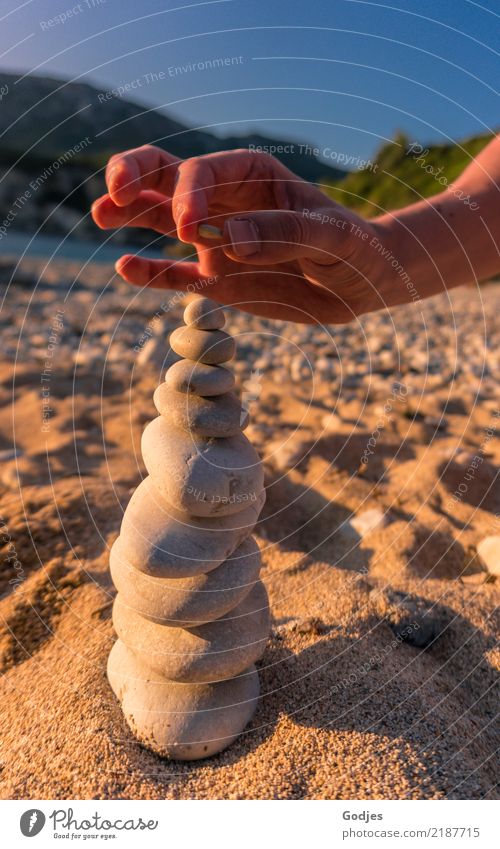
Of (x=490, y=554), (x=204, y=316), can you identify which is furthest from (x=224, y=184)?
(x=490, y=554)

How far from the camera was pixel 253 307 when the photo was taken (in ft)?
13.5

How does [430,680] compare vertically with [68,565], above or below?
above

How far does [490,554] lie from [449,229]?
87.6 inches

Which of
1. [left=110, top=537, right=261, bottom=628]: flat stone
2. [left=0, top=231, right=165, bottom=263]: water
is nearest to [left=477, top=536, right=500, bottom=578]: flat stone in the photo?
[left=110, top=537, right=261, bottom=628]: flat stone

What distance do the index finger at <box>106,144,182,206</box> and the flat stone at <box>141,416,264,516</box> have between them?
1.08 meters

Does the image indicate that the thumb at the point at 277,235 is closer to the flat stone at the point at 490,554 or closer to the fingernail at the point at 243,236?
the fingernail at the point at 243,236

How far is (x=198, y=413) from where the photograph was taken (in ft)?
8.68

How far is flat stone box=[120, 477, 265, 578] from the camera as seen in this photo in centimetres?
262

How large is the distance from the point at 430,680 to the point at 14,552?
287 cm

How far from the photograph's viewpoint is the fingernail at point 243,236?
8.59ft

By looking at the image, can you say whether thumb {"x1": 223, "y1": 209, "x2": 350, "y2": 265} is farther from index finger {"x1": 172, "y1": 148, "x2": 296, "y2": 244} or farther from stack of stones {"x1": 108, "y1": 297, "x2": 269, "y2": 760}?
stack of stones {"x1": 108, "y1": 297, "x2": 269, "y2": 760}

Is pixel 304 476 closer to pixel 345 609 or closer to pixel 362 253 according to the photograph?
pixel 345 609

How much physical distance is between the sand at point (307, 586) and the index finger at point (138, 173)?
7.06 ft
